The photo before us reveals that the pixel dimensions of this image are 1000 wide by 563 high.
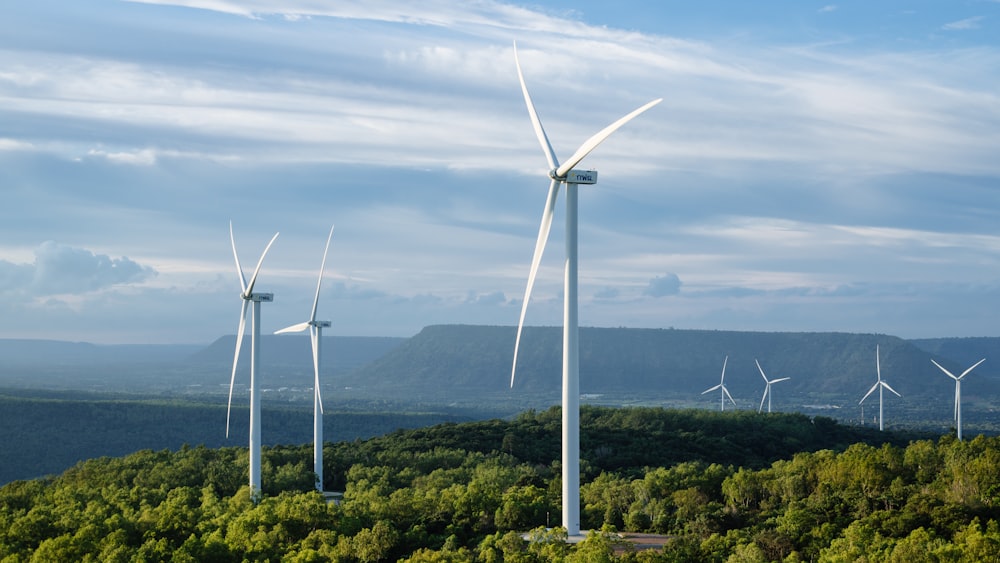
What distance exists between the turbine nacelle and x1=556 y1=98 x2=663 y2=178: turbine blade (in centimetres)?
14

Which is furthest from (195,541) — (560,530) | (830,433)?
(830,433)

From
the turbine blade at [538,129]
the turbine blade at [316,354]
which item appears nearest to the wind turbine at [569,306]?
the turbine blade at [538,129]

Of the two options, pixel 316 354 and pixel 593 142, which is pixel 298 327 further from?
pixel 593 142

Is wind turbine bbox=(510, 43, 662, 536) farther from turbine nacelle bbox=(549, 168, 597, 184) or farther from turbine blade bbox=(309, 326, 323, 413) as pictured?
turbine blade bbox=(309, 326, 323, 413)

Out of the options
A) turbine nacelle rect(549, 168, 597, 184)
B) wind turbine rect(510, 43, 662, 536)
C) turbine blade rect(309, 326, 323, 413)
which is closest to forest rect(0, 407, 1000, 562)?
wind turbine rect(510, 43, 662, 536)

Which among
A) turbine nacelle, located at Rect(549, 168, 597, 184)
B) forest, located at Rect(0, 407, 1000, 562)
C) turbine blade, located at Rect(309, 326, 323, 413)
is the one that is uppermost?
turbine nacelle, located at Rect(549, 168, 597, 184)

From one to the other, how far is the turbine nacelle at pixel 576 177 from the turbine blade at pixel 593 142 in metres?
0.14

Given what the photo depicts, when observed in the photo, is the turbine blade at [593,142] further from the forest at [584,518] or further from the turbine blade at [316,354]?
the turbine blade at [316,354]

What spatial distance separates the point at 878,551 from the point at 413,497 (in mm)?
29235

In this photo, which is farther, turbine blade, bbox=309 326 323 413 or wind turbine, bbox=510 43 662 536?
turbine blade, bbox=309 326 323 413

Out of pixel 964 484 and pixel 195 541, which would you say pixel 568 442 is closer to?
pixel 195 541

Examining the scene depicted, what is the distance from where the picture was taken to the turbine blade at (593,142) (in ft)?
162

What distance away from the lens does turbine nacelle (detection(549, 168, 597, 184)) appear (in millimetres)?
54219

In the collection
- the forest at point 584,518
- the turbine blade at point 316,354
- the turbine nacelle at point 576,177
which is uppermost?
the turbine nacelle at point 576,177
